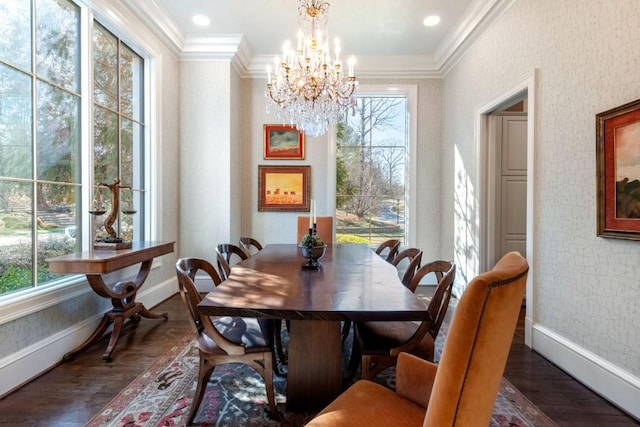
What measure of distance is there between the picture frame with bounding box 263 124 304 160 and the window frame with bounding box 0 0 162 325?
1.51m

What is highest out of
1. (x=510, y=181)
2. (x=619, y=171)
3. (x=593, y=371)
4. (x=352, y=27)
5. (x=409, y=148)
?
(x=352, y=27)

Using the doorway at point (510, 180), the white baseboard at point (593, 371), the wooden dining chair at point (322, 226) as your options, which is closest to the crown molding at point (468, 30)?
the doorway at point (510, 180)

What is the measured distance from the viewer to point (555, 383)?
2.20 m

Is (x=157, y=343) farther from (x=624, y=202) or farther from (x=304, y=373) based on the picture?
(x=624, y=202)

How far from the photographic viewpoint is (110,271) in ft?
7.77

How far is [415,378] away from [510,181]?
3578 mm

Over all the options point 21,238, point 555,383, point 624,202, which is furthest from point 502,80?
point 21,238

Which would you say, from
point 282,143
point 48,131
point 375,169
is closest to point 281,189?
point 282,143

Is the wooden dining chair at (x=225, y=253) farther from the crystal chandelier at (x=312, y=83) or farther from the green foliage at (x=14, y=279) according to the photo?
the crystal chandelier at (x=312, y=83)

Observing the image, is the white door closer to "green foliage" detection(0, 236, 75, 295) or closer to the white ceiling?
the white ceiling

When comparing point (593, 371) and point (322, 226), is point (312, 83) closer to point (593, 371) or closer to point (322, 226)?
point (322, 226)

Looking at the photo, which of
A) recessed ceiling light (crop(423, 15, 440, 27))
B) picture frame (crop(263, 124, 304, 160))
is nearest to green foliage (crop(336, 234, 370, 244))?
picture frame (crop(263, 124, 304, 160))

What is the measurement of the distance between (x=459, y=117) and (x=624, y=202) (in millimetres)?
2601

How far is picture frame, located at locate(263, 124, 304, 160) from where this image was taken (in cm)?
481
